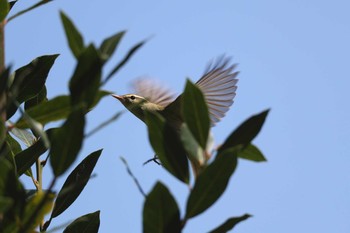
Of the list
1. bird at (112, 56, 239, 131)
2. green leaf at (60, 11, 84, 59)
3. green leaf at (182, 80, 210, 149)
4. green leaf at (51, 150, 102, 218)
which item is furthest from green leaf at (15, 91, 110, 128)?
bird at (112, 56, 239, 131)

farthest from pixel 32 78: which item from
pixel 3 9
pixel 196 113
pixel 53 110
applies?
pixel 196 113

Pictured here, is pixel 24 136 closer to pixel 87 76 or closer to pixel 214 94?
pixel 87 76

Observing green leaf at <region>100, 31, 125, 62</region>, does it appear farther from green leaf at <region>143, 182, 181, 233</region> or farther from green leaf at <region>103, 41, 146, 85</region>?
green leaf at <region>143, 182, 181, 233</region>

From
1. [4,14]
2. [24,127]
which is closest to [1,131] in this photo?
[24,127]

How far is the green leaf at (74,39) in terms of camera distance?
1284 mm

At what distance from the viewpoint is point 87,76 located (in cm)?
121

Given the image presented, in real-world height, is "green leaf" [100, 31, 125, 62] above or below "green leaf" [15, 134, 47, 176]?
above

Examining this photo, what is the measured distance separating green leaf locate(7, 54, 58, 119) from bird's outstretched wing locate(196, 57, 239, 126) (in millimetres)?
2560

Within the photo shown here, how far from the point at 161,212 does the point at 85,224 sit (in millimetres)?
677

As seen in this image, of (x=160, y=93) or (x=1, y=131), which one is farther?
(x=160, y=93)

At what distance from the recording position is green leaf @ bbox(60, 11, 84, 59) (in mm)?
1284

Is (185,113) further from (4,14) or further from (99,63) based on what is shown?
A: (4,14)

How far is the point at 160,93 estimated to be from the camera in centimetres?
562

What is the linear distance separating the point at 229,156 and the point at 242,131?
8 centimetres
